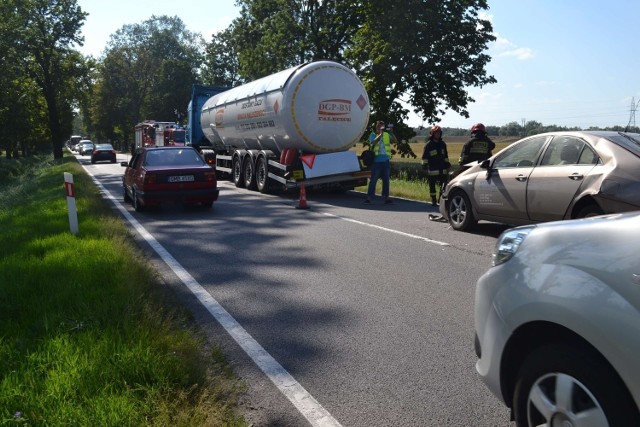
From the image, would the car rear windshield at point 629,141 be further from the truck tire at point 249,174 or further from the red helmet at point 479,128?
the truck tire at point 249,174

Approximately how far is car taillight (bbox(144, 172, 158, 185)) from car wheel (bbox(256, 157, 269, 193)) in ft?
17.2

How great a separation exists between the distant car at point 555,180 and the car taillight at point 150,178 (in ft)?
21.3

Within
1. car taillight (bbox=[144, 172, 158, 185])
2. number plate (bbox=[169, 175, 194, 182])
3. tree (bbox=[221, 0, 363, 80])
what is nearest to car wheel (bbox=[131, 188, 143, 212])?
car taillight (bbox=[144, 172, 158, 185])

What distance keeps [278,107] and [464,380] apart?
1303 cm

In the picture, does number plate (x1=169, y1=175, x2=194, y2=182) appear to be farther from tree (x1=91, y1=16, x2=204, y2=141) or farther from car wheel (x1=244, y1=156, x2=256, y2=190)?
tree (x1=91, y1=16, x2=204, y2=141)

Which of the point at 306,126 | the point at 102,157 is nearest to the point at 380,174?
the point at 306,126

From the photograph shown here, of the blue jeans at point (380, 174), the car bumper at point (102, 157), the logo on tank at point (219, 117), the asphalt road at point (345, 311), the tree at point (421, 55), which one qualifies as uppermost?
the tree at point (421, 55)

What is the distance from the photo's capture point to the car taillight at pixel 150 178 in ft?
42.4

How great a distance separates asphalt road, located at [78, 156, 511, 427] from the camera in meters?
3.66

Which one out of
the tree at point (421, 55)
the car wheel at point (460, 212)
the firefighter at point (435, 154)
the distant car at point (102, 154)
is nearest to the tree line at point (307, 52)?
the tree at point (421, 55)

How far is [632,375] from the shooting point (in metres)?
2.15

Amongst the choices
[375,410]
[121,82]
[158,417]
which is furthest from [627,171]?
[121,82]

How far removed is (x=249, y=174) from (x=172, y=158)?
5742 millimetres

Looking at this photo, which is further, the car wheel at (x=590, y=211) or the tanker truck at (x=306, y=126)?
the tanker truck at (x=306, y=126)
